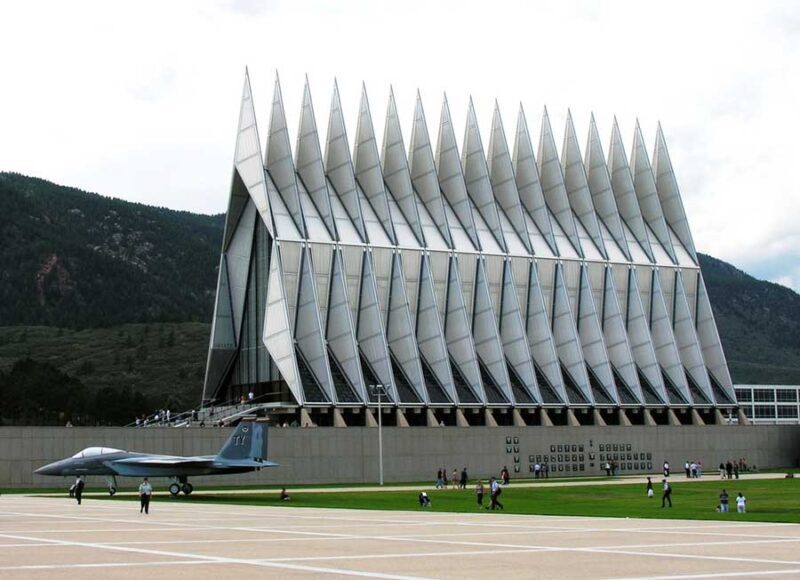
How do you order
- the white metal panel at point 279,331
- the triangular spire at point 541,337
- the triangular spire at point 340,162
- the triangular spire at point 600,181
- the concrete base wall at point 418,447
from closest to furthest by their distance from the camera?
the concrete base wall at point 418,447 → the white metal panel at point 279,331 → the triangular spire at point 340,162 → the triangular spire at point 541,337 → the triangular spire at point 600,181

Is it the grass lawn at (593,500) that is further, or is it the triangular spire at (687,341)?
the triangular spire at (687,341)

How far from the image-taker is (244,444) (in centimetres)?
5250

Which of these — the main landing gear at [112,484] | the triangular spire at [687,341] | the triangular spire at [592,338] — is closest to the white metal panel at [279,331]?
the main landing gear at [112,484]

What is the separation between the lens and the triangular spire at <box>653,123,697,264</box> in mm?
92062

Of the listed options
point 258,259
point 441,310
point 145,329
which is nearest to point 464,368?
point 441,310

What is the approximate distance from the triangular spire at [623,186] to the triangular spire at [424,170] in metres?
17.1

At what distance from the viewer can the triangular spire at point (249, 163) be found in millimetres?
73188

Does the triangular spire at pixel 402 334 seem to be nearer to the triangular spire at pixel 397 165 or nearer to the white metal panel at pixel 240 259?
the triangular spire at pixel 397 165

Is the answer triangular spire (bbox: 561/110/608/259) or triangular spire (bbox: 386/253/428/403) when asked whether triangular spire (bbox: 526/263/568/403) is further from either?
triangular spire (bbox: 386/253/428/403)

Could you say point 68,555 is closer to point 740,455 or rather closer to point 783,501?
point 783,501

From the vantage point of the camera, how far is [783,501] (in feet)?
141

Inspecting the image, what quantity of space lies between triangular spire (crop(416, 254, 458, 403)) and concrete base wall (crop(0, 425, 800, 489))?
4857 mm

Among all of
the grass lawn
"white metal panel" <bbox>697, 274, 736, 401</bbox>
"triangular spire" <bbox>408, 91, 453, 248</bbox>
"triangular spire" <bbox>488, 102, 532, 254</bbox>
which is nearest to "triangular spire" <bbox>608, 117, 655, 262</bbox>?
"white metal panel" <bbox>697, 274, 736, 401</bbox>

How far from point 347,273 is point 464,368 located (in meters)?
10.1
